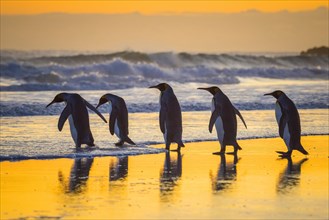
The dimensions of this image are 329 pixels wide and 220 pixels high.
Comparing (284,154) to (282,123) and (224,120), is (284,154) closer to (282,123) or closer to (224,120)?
(282,123)

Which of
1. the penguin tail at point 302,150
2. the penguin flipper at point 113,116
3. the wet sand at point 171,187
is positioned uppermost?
the penguin flipper at point 113,116

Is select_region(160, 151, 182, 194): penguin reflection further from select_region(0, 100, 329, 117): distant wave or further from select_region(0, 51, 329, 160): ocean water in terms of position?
select_region(0, 100, 329, 117): distant wave

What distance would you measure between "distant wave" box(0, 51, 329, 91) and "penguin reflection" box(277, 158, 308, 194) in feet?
59.6

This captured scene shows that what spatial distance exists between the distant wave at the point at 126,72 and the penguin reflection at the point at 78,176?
1727 centimetres

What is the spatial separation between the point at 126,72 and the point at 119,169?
2978 centimetres

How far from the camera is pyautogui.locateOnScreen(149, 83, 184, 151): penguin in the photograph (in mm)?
13253

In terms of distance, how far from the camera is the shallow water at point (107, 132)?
12.6m

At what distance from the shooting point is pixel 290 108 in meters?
12.9

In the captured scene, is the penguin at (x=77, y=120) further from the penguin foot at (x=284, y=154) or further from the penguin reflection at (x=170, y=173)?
the penguin foot at (x=284, y=154)

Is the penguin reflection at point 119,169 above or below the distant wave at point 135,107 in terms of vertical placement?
below

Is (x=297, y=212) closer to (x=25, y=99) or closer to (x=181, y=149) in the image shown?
(x=181, y=149)

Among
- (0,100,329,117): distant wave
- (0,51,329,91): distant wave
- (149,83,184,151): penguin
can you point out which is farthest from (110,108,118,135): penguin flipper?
(0,51,329,91): distant wave

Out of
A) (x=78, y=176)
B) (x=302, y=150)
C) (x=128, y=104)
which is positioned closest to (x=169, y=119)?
(x=302, y=150)

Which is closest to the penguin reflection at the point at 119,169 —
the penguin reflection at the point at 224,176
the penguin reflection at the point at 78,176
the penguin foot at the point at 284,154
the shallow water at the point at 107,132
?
the penguin reflection at the point at 78,176
